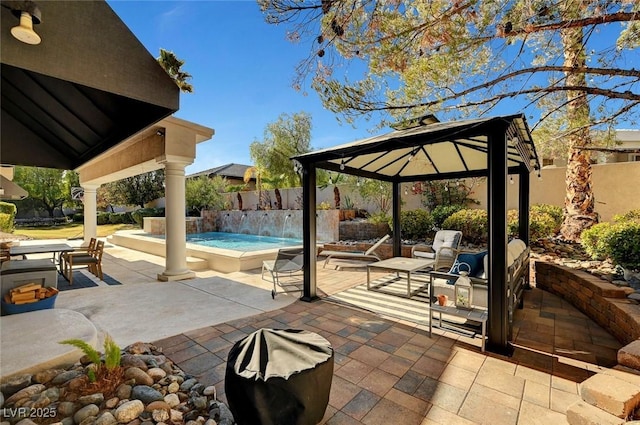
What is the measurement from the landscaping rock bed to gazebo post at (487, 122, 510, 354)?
3002mm

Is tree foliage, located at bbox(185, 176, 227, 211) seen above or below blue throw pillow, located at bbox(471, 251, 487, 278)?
above

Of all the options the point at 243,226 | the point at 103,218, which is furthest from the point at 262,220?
the point at 103,218

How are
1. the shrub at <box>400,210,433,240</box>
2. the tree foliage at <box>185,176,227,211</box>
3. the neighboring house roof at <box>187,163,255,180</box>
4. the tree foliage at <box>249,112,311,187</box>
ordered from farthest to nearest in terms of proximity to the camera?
the neighboring house roof at <box>187,163,255,180</box>, the tree foliage at <box>185,176,227,211</box>, the tree foliage at <box>249,112,311,187</box>, the shrub at <box>400,210,433,240</box>

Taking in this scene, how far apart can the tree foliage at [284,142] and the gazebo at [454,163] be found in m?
11.3

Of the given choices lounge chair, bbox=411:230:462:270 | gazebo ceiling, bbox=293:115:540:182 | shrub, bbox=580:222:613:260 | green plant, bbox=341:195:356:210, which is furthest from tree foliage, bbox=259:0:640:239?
green plant, bbox=341:195:356:210

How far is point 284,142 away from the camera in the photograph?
18.0m

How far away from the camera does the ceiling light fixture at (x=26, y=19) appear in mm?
1832

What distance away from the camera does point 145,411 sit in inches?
85.4

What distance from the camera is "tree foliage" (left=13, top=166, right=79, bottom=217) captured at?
2712 centimetres

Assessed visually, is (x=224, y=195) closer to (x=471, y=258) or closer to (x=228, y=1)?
(x=228, y=1)

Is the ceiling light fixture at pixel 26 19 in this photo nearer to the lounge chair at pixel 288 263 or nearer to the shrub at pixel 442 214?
the lounge chair at pixel 288 263

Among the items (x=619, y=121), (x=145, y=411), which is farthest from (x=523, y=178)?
(x=145, y=411)

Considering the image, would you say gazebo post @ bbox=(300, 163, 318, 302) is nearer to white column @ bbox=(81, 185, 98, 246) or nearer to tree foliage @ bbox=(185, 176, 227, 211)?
white column @ bbox=(81, 185, 98, 246)

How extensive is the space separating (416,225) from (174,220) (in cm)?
756
